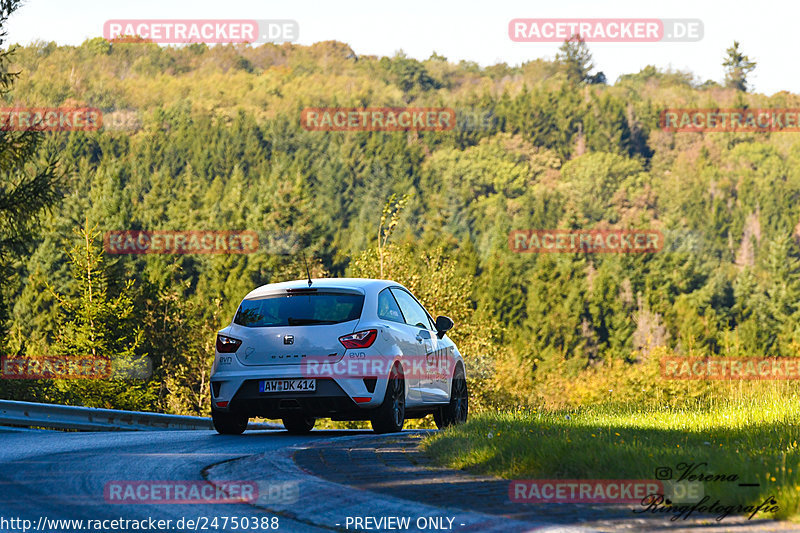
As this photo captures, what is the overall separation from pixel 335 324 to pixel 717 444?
4.43m

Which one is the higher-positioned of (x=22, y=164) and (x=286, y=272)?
(x=22, y=164)

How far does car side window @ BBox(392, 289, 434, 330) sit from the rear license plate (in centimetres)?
176

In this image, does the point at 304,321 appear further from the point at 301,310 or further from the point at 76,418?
the point at 76,418

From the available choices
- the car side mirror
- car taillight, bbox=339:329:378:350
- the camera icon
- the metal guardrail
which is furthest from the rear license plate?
the camera icon

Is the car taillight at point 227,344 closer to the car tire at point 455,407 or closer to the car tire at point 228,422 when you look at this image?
the car tire at point 228,422

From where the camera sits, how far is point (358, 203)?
17425cm

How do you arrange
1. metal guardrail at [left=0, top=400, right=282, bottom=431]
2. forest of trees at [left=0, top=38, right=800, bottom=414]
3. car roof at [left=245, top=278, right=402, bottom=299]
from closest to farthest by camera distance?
1. car roof at [left=245, top=278, right=402, bottom=299]
2. metal guardrail at [left=0, top=400, right=282, bottom=431]
3. forest of trees at [left=0, top=38, right=800, bottom=414]

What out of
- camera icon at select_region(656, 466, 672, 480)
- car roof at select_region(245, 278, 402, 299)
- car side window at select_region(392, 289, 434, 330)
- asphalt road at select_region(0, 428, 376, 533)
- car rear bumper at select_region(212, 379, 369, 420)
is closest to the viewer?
asphalt road at select_region(0, 428, 376, 533)

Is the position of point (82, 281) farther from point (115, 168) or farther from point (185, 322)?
point (115, 168)

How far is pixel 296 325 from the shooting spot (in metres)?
11.6

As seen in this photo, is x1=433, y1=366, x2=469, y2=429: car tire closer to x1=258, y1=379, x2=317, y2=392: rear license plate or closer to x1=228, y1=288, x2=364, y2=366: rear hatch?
x1=228, y1=288, x2=364, y2=366: rear hatch

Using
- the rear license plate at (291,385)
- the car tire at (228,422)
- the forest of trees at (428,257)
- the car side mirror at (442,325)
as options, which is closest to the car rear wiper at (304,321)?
the rear license plate at (291,385)

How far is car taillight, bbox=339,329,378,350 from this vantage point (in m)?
11.5

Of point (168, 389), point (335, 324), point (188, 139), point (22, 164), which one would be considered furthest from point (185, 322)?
point (188, 139)
